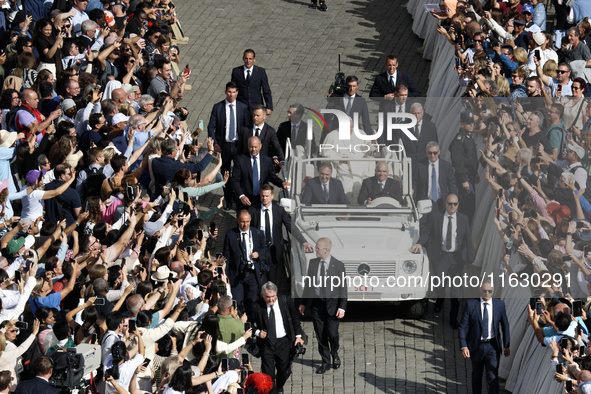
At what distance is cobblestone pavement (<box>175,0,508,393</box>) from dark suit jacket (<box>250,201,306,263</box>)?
1.07m

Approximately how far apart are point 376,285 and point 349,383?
4.89 feet

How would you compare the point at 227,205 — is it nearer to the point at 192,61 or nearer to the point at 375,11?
the point at 192,61

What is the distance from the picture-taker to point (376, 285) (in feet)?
59.0

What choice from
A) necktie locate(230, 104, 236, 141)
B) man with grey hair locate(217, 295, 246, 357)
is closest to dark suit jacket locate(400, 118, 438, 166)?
necktie locate(230, 104, 236, 141)

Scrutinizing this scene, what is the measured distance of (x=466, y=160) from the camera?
65.8 feet

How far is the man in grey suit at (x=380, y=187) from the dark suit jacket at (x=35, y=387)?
684cm

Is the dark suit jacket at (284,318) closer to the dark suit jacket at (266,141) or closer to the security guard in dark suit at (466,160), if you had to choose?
the security guard in dark suit at (466,160)

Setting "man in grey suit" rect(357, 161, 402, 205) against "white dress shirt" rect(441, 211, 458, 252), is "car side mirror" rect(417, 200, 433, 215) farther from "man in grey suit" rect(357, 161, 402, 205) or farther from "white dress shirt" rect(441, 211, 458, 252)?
"man in grey suit" rect(357, 161, 402, 205)

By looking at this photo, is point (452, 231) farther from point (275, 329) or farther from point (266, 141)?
point (266, 141)

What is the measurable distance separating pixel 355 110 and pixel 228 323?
23.3ft

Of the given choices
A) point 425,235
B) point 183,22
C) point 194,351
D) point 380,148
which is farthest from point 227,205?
point 183,22

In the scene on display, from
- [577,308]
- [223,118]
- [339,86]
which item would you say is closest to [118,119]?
[223,118]

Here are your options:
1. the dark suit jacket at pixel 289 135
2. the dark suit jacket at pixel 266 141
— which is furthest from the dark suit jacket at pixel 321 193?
the dark suit jacket at pixel 289 135

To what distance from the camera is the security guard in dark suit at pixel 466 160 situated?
1981cm
